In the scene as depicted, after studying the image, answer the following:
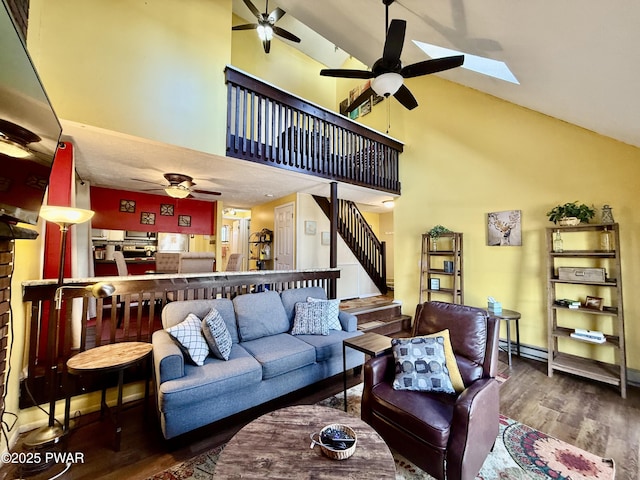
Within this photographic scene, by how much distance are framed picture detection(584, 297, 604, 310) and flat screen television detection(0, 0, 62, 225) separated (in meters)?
4.89

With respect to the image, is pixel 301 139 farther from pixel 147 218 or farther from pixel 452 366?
pixel 147 218

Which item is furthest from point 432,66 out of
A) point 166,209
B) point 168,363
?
point 166,209

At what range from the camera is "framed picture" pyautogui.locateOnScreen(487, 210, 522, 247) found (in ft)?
12.4

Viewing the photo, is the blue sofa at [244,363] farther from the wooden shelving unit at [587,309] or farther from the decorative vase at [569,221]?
the decorative vase at [569,221]

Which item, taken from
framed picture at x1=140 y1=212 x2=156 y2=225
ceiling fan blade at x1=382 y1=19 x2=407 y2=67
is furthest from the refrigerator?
ceiling fan blade at x1=382 y1=19 x2=407 y2=67

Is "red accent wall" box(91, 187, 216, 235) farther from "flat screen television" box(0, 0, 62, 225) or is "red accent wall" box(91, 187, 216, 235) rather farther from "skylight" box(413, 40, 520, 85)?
"skylight" box(413, 40, 520, 85)

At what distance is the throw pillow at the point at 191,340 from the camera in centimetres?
219

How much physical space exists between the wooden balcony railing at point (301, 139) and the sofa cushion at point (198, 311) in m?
1.78

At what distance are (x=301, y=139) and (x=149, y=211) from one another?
374 cm

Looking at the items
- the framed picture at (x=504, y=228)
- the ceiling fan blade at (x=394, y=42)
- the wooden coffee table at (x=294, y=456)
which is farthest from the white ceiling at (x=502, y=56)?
the wooden coffee table at (x=294, y=456)

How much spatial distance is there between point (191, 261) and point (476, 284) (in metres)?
4.56

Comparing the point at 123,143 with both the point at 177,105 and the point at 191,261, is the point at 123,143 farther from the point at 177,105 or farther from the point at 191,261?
the point at 191,261

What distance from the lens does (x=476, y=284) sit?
4.22 m

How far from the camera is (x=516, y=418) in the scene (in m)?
2.33
